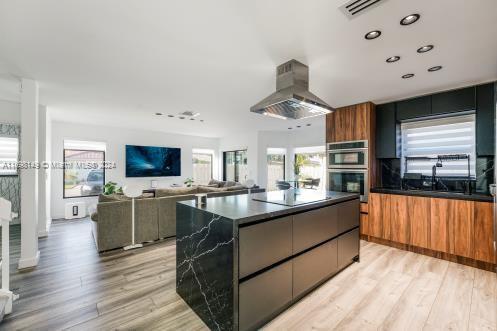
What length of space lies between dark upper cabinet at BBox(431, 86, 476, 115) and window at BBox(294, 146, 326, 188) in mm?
3366

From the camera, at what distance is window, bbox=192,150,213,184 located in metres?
8.41

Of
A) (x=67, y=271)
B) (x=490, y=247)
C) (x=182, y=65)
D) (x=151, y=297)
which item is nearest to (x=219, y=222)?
(x=151, y=297)

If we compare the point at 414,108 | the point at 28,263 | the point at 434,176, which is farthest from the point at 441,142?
the point at 28,263

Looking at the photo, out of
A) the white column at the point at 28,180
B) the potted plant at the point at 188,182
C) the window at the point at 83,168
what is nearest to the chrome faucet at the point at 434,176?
the white column at the point at 28,180

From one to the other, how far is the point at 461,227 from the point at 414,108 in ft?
6.30

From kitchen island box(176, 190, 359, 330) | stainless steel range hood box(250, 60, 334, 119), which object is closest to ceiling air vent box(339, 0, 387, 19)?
stainless steel range hood box(250, 60, 334, 119)

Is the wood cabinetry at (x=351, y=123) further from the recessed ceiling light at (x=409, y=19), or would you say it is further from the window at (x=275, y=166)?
the window at (x=275, y=166)

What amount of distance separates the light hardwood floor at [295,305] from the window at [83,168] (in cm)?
323

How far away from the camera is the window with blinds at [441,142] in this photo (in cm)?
333

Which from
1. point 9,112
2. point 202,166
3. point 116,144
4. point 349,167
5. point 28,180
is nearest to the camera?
point 28,180

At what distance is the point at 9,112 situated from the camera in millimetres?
4387

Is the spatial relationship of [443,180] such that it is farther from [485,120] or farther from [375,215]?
[375,215]

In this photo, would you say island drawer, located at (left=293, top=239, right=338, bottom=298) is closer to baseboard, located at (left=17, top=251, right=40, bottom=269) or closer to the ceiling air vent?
the ceiling air vent

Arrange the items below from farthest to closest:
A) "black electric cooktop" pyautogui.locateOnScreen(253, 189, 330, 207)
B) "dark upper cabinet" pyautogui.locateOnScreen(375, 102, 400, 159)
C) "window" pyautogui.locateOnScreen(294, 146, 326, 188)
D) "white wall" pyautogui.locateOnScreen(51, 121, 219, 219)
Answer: "window" pyautogui.locateOnScreen(294, 146, 326, 188) → "white wall" pyautogui.locateOnScreen(51, 121, 219, 219) → "dark upper cabinet" pyautogui.locateOnScreen(375, 102, 400, 159) → "black electric cooktop" pyautogui.locateOnScreen(253, 189, 330, 207)
